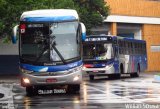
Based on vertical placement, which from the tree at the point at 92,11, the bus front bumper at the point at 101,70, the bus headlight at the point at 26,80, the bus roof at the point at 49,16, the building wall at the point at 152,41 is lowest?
the building wall at the point at 152,41

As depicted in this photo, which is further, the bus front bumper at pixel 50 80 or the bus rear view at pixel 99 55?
the bus rear view at pixel 99 55

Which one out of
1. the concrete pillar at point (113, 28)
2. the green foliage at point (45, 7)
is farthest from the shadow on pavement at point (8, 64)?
the concrete pillar at point (113, 28)

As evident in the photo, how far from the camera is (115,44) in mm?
34344

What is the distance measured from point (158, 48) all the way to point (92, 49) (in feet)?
112

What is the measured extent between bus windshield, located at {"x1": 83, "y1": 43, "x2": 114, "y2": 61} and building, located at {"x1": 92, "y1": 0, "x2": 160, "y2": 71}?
84.6 ft

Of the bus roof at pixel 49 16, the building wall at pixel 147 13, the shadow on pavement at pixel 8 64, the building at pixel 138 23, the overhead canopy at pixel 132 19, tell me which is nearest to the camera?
the bus roof at pixel 49 16

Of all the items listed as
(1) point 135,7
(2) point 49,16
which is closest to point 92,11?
(1) point 135,7

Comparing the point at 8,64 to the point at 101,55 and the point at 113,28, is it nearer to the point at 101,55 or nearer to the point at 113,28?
the point at 113,28

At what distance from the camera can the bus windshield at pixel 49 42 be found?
20.9 m

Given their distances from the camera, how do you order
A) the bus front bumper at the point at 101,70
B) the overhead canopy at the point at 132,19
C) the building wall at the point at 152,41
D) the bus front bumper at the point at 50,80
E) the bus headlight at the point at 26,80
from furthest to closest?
the building wall at the point at 152,41, the overhead canopy at the point at 132,19, the bus front bumper at the point at 101,70, the bus headlight at the point at 26,80, the bus front bumper at the point at 50,80

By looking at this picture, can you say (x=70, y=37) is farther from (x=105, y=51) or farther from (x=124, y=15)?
(x=124, y=15)

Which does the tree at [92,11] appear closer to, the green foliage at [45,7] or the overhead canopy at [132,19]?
the green foliage at [45,7]

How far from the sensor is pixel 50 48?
2092cm

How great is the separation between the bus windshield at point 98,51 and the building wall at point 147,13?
26.8 metres
